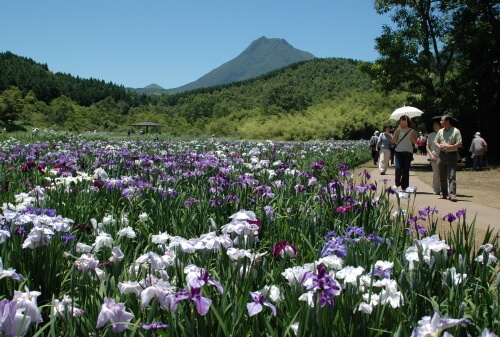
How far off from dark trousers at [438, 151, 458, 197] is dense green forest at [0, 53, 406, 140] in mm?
11050

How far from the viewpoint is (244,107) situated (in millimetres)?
79875

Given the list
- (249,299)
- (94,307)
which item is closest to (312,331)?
(249,299)

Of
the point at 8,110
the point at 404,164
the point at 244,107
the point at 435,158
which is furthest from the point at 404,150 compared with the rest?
the point at 244,107

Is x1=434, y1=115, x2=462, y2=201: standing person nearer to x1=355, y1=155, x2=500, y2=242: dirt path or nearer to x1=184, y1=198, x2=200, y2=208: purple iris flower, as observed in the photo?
x1=355, y1=155, x2=500, y2=242: dirt path

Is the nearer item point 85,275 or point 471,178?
point 85,275

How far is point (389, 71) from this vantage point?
17469 millimetres

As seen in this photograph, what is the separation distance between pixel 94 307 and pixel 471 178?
45.4 ft

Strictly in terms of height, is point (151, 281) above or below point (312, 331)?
above

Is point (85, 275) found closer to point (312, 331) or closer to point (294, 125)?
point (312, 331)

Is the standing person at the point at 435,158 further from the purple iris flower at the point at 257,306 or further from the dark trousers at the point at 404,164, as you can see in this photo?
the purple iris flower at the point at 257,306

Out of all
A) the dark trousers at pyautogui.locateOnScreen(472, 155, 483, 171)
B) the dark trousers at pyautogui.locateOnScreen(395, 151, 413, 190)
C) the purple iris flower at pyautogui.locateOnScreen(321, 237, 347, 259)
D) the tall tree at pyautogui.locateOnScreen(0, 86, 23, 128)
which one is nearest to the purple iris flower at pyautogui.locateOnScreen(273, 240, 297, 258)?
the purple iris flower at pyautogui.locateOnScreen(321, 237, 347, 259)

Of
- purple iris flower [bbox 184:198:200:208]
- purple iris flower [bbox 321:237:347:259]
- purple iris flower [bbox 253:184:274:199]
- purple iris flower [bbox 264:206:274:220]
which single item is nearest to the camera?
purple iris flower [bbox 321:237:347:259]

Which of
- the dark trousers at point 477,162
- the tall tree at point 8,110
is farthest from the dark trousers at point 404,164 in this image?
the tall tree at point 8,110

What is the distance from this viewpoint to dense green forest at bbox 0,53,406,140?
4200 cm
